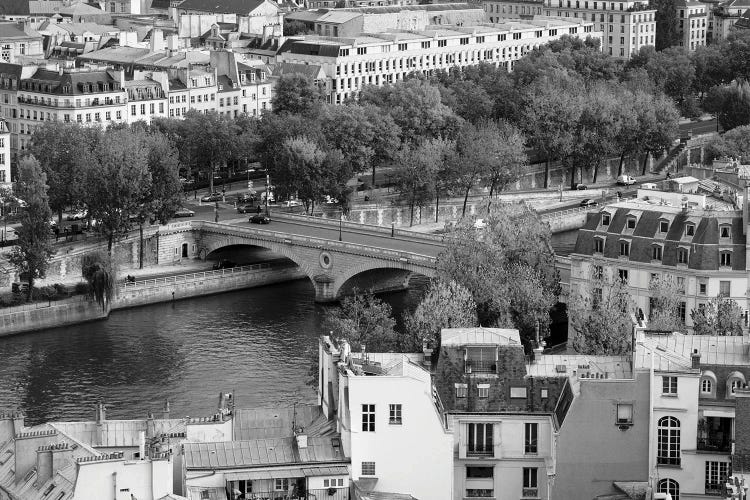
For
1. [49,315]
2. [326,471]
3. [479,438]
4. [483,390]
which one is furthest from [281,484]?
[49,315]

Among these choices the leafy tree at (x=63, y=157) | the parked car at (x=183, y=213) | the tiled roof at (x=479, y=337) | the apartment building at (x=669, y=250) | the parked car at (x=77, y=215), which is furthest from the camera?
the parked car at (x=183, y=213)

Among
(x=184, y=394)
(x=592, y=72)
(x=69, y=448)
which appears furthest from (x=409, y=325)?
(x=592, y=72)

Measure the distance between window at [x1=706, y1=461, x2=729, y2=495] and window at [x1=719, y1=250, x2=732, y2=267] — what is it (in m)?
30.1

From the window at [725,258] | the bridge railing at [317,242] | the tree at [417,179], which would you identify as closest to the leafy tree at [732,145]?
the tree at [417,179]

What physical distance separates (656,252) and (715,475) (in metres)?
31.0

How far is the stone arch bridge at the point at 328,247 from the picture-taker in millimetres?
91750

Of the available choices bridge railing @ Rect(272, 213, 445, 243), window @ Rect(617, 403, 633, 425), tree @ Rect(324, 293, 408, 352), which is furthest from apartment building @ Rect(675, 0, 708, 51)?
window @ Rect(617, 403, 633, 425)

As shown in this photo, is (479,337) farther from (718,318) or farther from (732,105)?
(732,105)

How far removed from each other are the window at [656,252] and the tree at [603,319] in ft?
5.29

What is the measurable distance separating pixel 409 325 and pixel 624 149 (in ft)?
183

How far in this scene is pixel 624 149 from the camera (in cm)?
12188

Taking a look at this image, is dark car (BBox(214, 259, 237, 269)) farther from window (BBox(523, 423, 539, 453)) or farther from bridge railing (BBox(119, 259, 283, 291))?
window (BBox(523, 423, 539, 453))

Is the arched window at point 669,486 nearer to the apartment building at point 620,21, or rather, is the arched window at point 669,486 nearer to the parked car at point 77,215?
the parked car at point 77,215

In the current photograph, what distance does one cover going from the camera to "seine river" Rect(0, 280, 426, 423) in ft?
234
